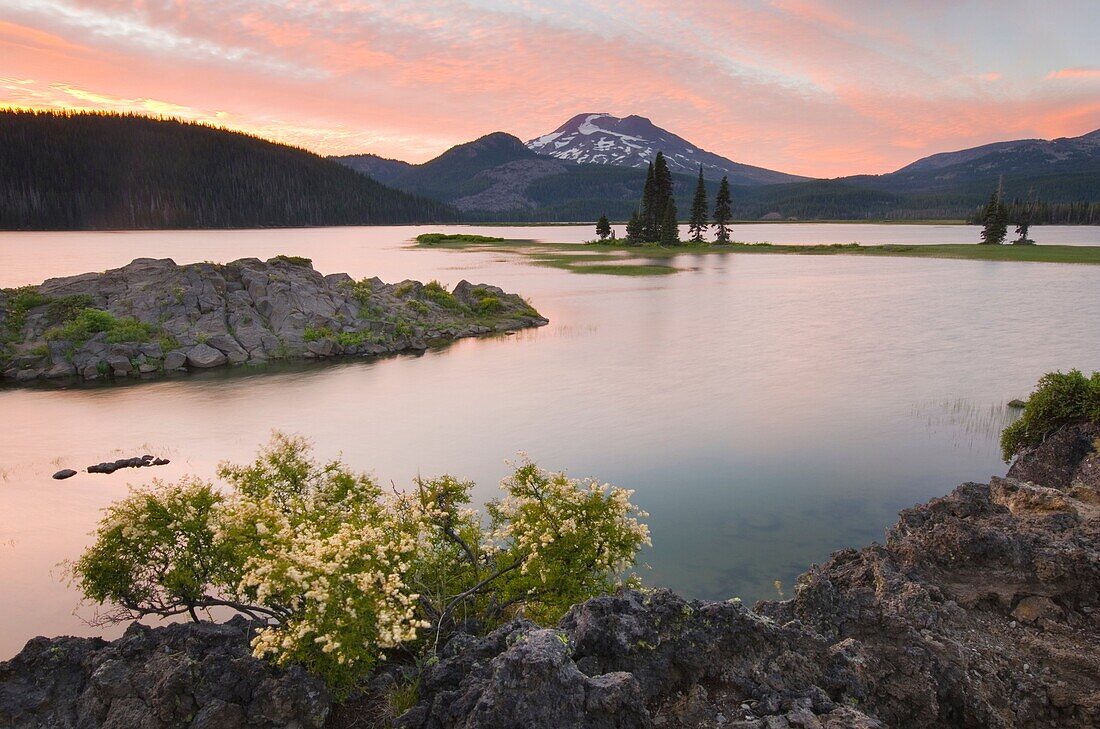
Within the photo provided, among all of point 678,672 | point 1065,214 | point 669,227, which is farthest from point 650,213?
point 1065,214

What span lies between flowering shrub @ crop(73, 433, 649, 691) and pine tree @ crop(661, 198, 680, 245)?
110m

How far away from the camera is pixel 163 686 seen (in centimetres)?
682

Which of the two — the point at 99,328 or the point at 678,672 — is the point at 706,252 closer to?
the point at 99,328

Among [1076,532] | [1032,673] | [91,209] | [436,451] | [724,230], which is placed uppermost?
[91,209]

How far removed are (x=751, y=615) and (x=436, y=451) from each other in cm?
1526

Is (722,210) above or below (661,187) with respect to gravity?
below

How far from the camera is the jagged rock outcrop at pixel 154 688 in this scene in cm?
679

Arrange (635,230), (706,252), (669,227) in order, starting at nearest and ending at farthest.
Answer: (706,252) → (669,227) → (635,230)

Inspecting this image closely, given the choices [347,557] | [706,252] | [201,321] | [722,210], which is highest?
[722,210]

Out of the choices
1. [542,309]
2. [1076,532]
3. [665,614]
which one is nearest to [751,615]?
[665,614]

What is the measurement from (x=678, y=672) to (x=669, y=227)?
114170 millimetres

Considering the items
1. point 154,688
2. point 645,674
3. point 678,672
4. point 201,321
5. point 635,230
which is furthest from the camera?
point 635,230

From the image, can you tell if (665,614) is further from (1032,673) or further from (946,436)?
(946,436)

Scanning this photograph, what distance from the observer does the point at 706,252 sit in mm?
110125
